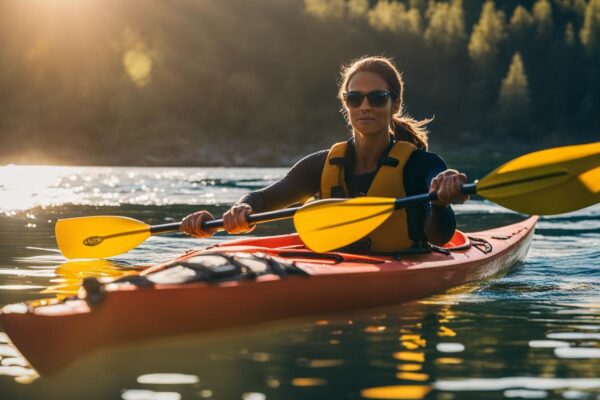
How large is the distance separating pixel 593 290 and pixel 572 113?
168 ft

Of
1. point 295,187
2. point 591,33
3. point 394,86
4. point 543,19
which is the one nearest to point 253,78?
point 543,19

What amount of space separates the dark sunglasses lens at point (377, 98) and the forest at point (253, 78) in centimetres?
3608

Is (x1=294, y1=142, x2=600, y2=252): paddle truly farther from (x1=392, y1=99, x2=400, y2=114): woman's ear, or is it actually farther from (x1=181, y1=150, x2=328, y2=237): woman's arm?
(x1=392, y1=99, x2=400, y2=114): woman's ear

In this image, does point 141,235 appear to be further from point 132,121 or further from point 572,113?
point 572,113

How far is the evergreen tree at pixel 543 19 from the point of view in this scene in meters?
58.2

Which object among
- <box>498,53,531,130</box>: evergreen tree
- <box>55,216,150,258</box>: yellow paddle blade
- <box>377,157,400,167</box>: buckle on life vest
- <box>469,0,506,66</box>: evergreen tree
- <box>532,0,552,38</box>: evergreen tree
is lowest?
A: <box>55,216,150,258</box>: yellow paddle blade

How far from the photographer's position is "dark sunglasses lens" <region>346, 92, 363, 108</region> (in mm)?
5188

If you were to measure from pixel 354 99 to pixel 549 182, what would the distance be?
1.19 m

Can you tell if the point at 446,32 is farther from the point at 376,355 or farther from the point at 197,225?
the point at 376,355

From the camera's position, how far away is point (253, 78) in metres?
50.9

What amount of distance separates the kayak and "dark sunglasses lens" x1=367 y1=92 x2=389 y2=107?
874 mm

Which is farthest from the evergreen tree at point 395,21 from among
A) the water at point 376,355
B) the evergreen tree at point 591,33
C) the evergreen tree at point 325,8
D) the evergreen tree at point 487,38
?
the water at point 376,355

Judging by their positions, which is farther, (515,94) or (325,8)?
(325,8)

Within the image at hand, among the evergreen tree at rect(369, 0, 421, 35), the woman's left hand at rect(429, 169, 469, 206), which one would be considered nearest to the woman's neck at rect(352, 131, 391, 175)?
the woman's left hand at rect(429, 169, 469, 206)
